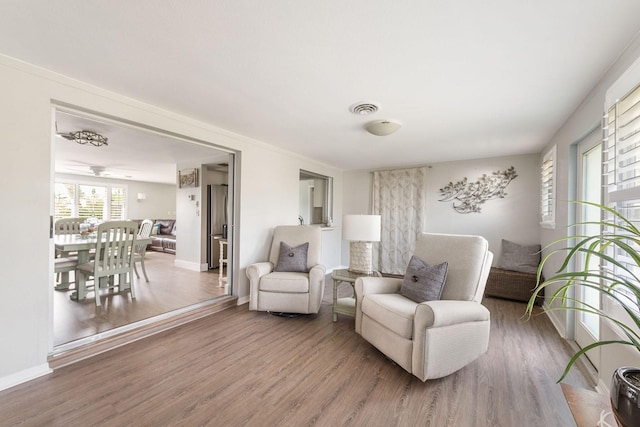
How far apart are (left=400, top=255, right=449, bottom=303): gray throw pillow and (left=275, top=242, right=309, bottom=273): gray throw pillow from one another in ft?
4.34

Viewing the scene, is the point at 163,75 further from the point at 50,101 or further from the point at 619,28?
the point at 619,28

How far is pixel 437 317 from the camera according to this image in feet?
6.16

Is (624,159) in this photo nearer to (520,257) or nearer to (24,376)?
(520,257)

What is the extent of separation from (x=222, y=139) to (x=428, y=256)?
2650 mm

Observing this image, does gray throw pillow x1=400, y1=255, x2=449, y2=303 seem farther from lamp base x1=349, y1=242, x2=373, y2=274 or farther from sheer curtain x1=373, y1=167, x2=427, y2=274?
sheer curtain x1=373, y1=167, x2=427, y2=274

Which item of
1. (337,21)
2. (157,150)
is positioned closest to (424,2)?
(337,21)

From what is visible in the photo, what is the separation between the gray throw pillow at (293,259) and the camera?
11.1 feet

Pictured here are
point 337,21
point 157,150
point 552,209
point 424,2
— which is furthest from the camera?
point 157,150

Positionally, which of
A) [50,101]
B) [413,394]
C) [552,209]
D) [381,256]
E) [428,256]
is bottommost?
[413,394]

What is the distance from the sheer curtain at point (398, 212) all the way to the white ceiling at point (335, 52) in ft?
7.75

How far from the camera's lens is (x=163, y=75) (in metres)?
2.03

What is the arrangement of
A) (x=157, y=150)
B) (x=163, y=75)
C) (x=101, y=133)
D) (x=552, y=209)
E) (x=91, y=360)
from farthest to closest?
(x=157, y=150) → (x=101, y=133) → (x=552, y=209) → (x=91, y=360) → (x=163, y=75)

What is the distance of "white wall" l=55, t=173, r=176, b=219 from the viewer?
311 inches

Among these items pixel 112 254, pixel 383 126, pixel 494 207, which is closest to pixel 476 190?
pixel 494 207
